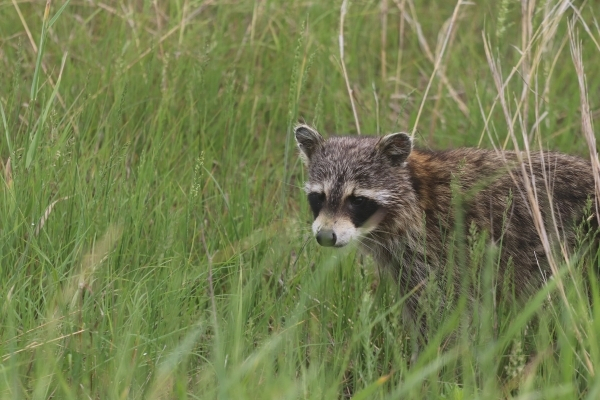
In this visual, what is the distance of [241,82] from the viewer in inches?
287

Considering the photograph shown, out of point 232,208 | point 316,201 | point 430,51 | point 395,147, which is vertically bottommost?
point 232,208

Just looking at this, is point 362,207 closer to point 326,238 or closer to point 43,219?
point 326,238

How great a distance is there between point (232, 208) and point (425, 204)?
1.16 m

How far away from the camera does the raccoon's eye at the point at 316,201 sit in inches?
217

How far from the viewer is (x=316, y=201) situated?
557 cm

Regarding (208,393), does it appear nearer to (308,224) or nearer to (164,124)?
(308,224)

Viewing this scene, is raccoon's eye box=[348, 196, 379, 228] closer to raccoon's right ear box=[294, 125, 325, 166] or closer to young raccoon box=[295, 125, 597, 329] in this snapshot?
young raccoon box=[295, 125, 597, 329]

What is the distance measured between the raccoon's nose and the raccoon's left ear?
2.29ft

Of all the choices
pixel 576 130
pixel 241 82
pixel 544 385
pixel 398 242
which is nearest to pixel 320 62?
pixel 241 82

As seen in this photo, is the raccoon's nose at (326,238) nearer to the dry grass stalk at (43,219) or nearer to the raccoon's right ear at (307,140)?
the raccoon's right ear at (307,140)

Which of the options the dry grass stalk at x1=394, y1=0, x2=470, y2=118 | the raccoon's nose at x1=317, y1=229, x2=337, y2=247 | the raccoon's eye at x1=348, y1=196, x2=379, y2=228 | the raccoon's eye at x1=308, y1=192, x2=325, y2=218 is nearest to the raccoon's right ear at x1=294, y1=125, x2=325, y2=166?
the raccoon's eye at x1=308, y1=192, x2=325, y2=218

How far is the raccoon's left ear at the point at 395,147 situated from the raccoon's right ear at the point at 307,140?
0.43 m

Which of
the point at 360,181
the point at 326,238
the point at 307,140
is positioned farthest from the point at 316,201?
the point at 326,238

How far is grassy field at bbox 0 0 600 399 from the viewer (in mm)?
4035
